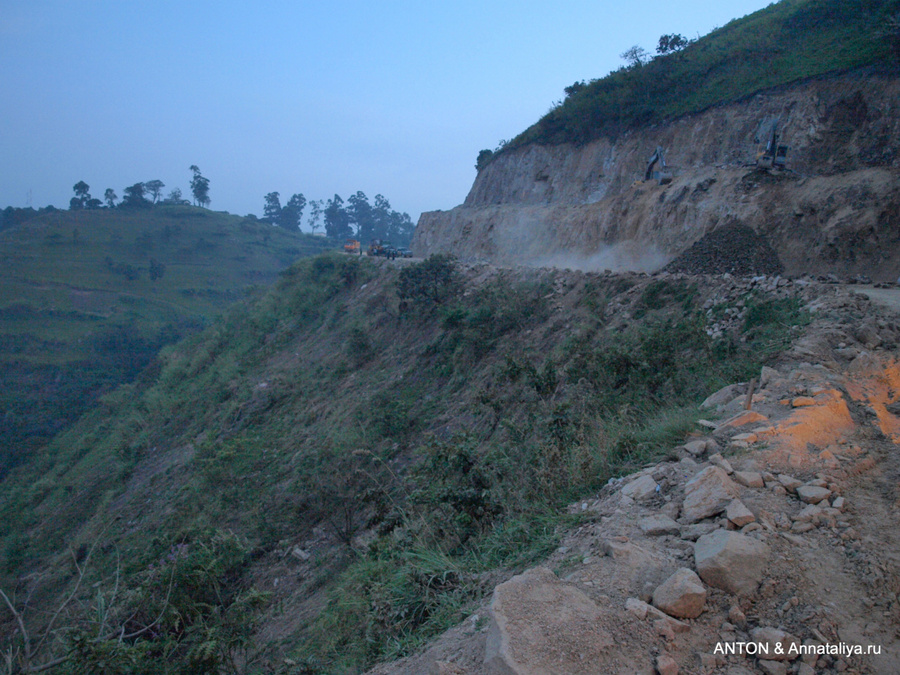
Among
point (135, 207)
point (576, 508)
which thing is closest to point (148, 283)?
point (135, 207)

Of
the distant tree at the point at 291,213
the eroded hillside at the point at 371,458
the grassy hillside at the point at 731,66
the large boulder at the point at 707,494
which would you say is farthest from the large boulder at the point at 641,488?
the distant tree at the point at 291,213

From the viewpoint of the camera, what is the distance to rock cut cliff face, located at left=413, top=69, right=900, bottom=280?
1126cm

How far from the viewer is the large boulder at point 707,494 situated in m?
3.03

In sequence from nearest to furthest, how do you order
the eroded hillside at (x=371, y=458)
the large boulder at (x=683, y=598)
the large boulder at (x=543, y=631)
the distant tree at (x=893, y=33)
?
the large boulder at (x=543, y=631) → the large boulder at (x=683, y=598) → the eroded hillside at (x=371, y=458) → the distant tree at (x=893, y=33)

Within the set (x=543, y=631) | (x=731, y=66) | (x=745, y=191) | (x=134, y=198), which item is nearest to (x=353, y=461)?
(x=543, y=631)

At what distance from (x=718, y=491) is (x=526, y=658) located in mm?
1639

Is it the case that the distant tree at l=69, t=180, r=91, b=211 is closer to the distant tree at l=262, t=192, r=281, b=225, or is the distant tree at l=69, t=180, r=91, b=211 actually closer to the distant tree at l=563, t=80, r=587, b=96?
the distant tree at l=262, t=192, r=281, b=225

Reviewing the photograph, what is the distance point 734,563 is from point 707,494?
631 mm

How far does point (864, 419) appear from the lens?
13.4 feet

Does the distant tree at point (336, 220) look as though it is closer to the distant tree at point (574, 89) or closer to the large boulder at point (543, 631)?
the distant tree at point (574, 89)

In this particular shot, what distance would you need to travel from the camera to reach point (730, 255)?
1272 cm

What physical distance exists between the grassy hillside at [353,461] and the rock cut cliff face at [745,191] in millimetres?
3601

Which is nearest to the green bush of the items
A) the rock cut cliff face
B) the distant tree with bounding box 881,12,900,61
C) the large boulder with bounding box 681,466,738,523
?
the rock cut cliff face

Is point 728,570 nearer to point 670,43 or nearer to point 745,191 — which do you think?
point 745,191
